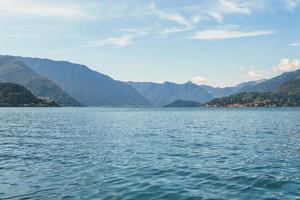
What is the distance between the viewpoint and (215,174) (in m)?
37.6

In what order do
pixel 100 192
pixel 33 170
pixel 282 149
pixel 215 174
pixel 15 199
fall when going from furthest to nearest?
1. pixel 282 149
2. pixel 33 170
3. pixel 215 174
4. pixel 100 192
5. pixel 15 199

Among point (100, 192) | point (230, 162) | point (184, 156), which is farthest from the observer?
point (184, 156)

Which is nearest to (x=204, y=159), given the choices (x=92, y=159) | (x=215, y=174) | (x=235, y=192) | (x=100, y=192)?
(x=215, y=174)

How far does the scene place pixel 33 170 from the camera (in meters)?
40.0

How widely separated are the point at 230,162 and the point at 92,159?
1691cm

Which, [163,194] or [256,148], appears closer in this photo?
[163,194]

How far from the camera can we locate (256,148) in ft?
196

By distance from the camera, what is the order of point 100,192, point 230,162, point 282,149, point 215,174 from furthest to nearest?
point 282,149, point 230,162, point 215,174, point 100,192

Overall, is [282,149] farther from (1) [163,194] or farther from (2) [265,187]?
(1) [163,194]

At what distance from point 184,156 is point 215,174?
12.7 metres

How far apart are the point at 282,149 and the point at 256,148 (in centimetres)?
387

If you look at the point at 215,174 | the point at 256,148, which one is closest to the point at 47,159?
the point at 215,174

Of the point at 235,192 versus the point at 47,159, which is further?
the point at 47,159

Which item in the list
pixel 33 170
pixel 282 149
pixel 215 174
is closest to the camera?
pixel 215 174
